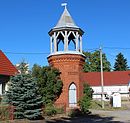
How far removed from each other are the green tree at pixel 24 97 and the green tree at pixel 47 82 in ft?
12.8

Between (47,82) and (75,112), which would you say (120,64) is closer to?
(75,112)

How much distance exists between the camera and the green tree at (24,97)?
25.2 metres

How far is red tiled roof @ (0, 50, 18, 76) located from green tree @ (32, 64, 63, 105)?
6581mm

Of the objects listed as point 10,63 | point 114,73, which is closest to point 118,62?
point 114,73

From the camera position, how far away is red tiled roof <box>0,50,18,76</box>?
37.2 meters

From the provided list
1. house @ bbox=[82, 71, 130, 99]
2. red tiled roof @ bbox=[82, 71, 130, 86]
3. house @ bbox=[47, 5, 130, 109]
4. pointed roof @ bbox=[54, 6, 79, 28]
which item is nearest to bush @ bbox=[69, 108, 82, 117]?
house @ bbox=[47, 5, 130, 109]

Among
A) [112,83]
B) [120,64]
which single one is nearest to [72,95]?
[112,83]

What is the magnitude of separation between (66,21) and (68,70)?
196 inches

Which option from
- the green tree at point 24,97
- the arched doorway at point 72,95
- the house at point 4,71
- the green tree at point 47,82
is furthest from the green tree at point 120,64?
the green tree at point 24,97

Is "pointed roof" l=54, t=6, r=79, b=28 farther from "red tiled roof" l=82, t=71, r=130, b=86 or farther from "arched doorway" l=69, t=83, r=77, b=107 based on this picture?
"red tiled roof" l=82, t=71, r=130, b=86

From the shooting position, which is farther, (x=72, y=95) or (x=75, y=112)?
(x=72, y=95)

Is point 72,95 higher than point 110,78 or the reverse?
the reverse

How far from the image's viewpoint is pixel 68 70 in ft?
108

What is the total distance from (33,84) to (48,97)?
4932mm
